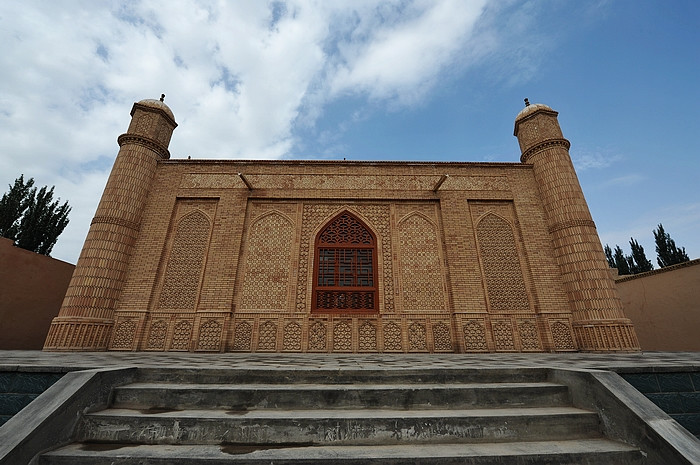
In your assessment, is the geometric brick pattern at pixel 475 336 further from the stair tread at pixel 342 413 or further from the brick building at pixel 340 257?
the stair tread at pixel 342 413

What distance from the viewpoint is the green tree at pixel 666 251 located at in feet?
63.8

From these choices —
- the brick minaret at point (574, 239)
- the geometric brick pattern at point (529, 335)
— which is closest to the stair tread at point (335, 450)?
the geometric brick pattern at point (529, 335)

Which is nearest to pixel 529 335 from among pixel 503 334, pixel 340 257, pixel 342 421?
pixel 503 334

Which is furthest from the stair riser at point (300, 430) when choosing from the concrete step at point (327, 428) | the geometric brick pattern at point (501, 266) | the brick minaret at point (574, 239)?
the brick minaret at point (574, 239)

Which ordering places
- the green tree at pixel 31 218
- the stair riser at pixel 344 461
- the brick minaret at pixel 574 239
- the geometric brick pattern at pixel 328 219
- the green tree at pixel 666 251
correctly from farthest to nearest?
the green tree at pixel 666 251 < the green tree at pixel 31 218 < the geometric brick pattern at pixel 328 219 < the brick minaret at pixel 574 239 < the stair riser at pixel 344 461

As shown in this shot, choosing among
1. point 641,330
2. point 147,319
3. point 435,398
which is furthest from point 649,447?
point 641,330

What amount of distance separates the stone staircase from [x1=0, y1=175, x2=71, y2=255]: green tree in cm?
1425

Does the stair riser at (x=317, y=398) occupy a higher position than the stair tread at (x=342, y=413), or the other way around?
the stair riser at (x=317, y=398)

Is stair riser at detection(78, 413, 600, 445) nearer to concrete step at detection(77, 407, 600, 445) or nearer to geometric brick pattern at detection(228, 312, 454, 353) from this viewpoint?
concrete step at detection(77, 407, 600, 445)

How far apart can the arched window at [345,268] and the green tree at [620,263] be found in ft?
80.8

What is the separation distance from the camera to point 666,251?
19.9 metres

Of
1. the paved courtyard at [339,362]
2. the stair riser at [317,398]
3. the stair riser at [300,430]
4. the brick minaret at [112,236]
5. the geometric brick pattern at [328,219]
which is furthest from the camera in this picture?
the geometric brick pattern at [328,219]

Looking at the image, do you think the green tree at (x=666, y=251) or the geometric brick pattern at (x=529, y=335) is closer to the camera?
the geometric brick pattern at (x=529, y=335)

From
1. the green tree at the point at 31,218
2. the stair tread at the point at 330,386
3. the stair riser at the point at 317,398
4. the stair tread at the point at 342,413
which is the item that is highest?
the green tree at the point at 31,218
